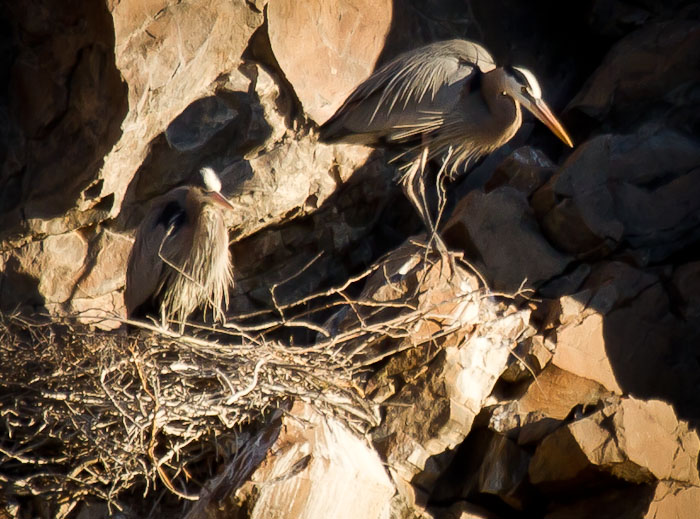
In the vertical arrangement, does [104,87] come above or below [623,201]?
above

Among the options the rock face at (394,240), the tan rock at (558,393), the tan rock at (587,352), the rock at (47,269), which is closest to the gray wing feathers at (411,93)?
the rock face at (394,240)

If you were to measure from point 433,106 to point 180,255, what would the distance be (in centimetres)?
132

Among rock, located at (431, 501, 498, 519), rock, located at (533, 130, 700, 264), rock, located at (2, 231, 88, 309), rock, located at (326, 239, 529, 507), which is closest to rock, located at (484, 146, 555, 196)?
rock, located at (533, 130, 700, 264)

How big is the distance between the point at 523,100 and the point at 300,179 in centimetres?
123

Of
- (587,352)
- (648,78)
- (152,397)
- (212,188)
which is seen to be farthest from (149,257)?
(648,78)

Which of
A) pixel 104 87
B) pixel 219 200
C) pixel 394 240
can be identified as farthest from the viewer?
pixel 394 240

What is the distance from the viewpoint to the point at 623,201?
4.77 m

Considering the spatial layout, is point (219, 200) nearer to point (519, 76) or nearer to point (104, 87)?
point (104, 87)

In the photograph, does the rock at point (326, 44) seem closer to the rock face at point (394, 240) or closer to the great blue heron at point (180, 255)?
the rock face at point (394, 240)

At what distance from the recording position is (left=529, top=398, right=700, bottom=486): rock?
345 centimetres

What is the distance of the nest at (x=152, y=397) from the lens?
3.55m

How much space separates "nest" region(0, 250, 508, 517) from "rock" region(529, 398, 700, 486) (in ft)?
2.23

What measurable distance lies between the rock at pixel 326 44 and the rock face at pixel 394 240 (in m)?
0.01

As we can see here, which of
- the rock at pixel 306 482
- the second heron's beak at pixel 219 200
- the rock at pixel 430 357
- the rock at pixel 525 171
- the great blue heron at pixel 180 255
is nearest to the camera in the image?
the rock at pixel 306 482
